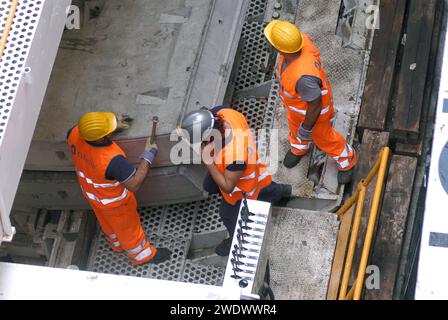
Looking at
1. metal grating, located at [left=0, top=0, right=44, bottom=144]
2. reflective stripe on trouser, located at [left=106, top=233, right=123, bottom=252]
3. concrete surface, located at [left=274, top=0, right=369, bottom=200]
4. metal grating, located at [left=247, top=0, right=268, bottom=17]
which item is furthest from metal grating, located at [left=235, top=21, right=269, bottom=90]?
metal grating, located at [left=0, top=0, right=44, bottom=144]

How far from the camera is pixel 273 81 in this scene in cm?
934

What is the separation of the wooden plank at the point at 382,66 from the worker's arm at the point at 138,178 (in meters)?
1.99

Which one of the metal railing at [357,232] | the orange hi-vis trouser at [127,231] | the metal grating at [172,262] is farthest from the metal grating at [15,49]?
the metal grating at [172,262]

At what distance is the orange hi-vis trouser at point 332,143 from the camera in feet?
27.3

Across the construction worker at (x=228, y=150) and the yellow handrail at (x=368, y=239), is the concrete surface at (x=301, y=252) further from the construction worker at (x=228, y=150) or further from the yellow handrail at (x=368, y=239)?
the yellow handrail at (x=368, y=239)

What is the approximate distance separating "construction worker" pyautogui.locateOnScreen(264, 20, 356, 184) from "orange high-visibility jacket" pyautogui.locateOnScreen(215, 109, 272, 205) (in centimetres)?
55

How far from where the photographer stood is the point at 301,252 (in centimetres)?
802

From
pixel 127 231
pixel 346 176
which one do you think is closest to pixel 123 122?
pixel 127 231

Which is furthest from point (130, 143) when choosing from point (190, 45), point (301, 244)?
point (301, 244)

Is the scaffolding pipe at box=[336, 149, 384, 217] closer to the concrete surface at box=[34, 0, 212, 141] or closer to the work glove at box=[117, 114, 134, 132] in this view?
the concrete surface at box=[34, 0, 212, 141]

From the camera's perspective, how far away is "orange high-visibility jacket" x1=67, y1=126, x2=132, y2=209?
309 inches

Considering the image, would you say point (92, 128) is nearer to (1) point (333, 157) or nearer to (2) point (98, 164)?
(2) point (98, 164)

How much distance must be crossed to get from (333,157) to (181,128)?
1.52 m

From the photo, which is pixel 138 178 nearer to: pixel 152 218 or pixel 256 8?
pixel 152 218
